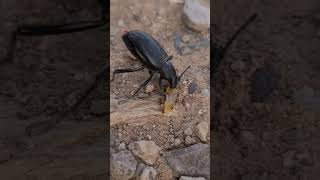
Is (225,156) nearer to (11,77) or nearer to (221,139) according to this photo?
(221,139)

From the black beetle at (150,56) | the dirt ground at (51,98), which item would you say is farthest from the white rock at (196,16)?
the dirt ground at (51,98)

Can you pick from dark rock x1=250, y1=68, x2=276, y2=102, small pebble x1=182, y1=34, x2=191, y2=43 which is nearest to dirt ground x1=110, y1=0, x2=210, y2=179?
small pebble x1=182, y1=34, x2=191, y2=43

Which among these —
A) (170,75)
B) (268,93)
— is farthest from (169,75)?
(268,93)

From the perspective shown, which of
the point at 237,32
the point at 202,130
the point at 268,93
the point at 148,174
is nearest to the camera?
the point at 148,174

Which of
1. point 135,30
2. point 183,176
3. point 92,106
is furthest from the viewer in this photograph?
point 135,30

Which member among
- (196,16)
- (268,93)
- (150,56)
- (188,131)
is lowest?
(188,131)

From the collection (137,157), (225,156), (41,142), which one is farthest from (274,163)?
(41,142)

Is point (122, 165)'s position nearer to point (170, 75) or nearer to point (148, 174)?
point (148, 174)
